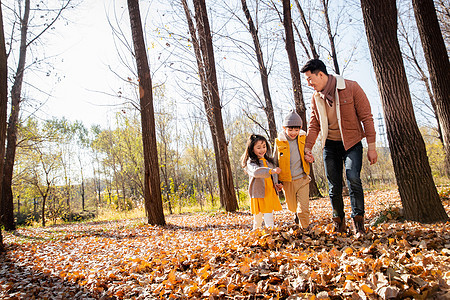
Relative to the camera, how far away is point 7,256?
5242 mm

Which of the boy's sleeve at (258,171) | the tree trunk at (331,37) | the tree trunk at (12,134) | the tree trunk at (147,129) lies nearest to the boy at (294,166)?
the boy's sleeve at (258,171)

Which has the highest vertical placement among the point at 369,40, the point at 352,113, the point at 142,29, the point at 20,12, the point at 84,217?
the point at 20,12

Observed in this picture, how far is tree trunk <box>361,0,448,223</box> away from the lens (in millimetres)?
3535

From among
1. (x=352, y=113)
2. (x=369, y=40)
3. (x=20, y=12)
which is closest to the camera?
(x=352, y=113)

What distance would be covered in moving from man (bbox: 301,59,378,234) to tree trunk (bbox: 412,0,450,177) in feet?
9.28

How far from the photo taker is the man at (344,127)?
3072 millimetres

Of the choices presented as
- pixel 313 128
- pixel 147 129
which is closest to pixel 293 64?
pixel 147 129

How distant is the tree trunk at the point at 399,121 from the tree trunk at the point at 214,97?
5.86 metres

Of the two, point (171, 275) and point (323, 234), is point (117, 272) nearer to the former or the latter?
point (171, 275)

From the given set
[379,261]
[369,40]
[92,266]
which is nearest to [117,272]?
[92,266]

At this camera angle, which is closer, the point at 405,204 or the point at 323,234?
the point at 323,234

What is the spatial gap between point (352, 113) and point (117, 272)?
339 centimetres

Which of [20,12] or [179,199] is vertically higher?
[20,12]

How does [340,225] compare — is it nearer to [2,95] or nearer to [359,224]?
[359,224]
